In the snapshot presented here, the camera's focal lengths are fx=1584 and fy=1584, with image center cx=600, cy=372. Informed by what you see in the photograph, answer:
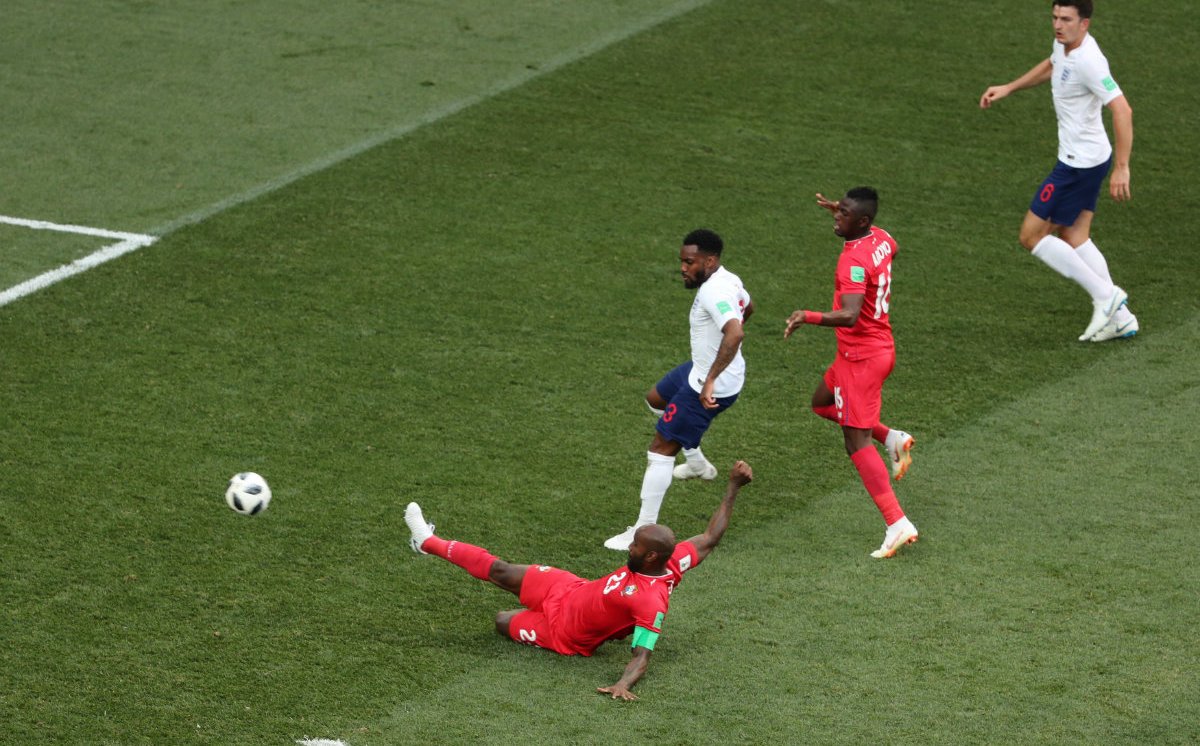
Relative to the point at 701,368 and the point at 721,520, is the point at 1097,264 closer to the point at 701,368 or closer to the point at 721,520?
the point at 701,368

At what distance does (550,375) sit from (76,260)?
4088mm

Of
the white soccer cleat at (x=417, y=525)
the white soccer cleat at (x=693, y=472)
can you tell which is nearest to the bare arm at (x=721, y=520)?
the white soccer cleat at (x=417, y=525)

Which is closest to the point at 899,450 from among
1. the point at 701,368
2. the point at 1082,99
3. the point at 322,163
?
the point at 701,368

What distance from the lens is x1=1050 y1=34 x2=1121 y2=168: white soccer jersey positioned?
35.7 feet

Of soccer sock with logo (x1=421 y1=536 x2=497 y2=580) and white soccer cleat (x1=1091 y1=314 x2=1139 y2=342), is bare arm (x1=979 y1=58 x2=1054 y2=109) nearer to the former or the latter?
white soccer cleat (x1=1091 y1=314 x2=1139 y2=342)

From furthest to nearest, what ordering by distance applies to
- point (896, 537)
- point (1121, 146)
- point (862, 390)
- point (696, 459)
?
point (1121, 146) → point (696, 459) → point (862, 390) → point (896, 537)

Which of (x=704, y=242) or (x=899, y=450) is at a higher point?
(x=704, y=242)

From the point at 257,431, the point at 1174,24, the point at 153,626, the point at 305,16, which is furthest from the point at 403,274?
the point at 1174,24

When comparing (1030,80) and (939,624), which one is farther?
(1030,80)

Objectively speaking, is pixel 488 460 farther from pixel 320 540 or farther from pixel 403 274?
pixel 403 274

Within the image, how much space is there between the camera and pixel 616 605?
24.2 feet

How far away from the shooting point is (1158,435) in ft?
32.9

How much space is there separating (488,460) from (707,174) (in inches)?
205

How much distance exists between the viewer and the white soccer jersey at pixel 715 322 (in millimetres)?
8406
